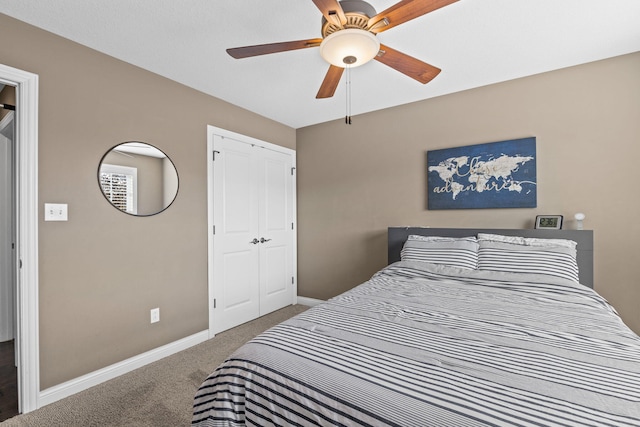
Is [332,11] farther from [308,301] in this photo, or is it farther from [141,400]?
[308,301]

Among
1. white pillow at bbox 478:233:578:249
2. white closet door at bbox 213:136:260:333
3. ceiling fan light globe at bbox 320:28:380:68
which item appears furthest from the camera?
white closet door at bbox 213:136:260:333

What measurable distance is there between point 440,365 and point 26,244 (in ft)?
8.17

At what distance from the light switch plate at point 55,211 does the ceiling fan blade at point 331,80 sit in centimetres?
200

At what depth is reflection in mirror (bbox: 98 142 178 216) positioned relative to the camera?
2.36 metres

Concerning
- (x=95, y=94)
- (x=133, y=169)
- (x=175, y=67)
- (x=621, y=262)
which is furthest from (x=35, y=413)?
(x=621, y=262)

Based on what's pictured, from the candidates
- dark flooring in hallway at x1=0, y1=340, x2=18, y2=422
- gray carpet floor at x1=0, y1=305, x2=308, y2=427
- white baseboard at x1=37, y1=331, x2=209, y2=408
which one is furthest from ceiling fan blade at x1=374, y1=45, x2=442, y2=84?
dark flooring in hallway at x1=0, y1=340, x2=18, y2=422

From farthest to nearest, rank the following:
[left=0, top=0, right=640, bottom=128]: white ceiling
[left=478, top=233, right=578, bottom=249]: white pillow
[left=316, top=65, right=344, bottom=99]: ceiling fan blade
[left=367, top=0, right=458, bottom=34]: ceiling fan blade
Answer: [left=478, top=233, right=578, bottom=249]: white pillow
[left=316, top=65, right=344, bottom=99]: ceiling fan blade
[left=0, top=0, right=640, bottom=128]: white ceiling
[left=367, top=0, right=458, bottom=34]: ceiling fan blade

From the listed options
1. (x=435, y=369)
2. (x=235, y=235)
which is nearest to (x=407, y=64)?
(x=435, y=369)

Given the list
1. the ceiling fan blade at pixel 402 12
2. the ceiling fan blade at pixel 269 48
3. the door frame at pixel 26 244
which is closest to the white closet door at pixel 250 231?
the door frame at pixel 26 244

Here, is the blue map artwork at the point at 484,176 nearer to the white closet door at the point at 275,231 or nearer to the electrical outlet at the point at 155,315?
the white closet door at the point at 275,231

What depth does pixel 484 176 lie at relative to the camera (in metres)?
2.91

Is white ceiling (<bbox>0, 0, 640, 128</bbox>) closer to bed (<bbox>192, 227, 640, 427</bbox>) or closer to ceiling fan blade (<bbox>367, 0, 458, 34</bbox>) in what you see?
ceiling fan blade (<bbox>367, 0, 458, 34</bbox>)

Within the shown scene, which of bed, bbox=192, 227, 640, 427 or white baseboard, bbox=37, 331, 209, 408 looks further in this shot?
white baseboard, bbox=37, 331, 209, 408

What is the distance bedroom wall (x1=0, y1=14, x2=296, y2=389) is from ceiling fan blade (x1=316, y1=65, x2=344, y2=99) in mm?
1176
